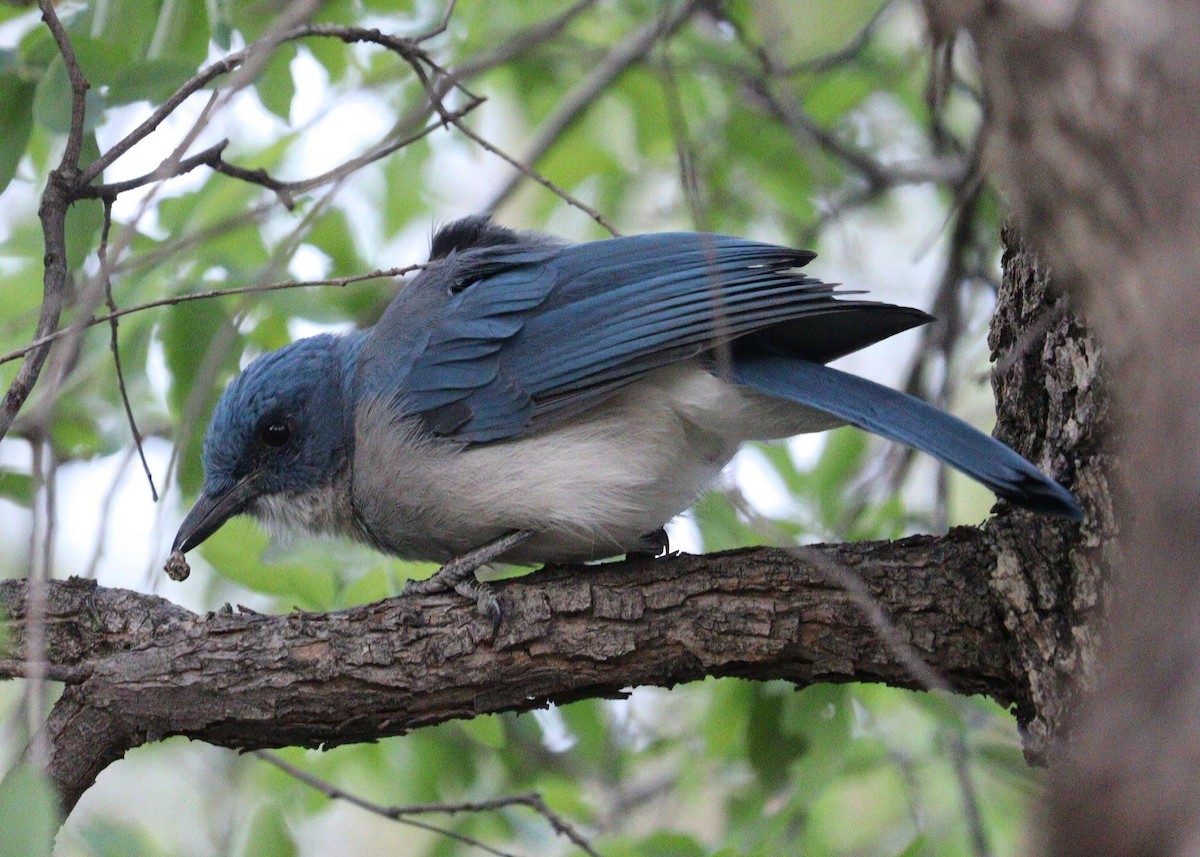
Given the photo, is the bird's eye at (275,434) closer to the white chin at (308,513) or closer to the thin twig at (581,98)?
the white chin at (308,513)

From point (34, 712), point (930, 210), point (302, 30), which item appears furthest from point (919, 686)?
point (930, 210)

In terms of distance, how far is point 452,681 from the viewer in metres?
3.12

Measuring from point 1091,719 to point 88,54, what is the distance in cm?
318

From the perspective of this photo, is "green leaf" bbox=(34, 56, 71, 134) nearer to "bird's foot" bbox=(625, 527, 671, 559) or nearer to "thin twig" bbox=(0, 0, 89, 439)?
"thin twig" bbox=(0, 0, 89, 439)

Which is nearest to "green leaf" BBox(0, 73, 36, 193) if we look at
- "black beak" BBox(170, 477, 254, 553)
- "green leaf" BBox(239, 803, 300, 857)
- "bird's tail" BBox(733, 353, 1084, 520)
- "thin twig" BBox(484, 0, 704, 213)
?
"black beak" BBox(170, 477, 254, 553)

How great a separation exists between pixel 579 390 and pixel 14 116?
1.82m

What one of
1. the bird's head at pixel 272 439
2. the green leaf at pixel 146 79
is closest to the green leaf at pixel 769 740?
the bird's head at pixel 272 439

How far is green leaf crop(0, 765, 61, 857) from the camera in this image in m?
1.80

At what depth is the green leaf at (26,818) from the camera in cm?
180

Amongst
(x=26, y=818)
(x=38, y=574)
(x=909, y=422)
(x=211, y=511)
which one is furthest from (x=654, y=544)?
(x=26, y=818)

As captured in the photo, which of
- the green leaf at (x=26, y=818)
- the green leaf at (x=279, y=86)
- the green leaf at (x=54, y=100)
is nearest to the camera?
the green leaf at (x=26, y=818)

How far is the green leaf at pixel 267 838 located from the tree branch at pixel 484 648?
1.97ft

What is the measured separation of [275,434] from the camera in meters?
4.38

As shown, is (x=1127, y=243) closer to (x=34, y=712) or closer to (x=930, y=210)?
(x=34, y=712)
